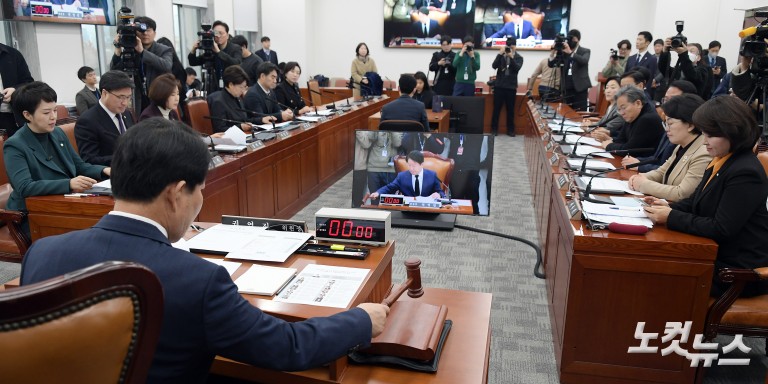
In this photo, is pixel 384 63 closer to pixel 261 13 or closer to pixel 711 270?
pixel 261 13

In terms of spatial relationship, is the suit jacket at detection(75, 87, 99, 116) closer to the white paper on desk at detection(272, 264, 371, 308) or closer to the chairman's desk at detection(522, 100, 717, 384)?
the white paper on desk at detection(272, 264, 371, 308)

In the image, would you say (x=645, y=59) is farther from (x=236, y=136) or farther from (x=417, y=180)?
(x=236, y=136)

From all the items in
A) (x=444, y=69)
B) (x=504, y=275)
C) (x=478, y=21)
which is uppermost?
(x=478, y=21)

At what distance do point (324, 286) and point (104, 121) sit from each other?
2229 millimetres

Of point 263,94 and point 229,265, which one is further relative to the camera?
point 263,94

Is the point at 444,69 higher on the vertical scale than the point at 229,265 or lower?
higher

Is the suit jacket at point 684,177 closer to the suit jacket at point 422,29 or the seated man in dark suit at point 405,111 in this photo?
the seated man in dark suit at point 405,111

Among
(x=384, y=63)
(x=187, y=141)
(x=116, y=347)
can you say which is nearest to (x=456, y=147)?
(x=187, y=141)

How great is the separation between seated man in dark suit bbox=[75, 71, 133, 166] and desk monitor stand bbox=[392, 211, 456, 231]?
6.86ft

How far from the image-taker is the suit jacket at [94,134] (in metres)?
3.09

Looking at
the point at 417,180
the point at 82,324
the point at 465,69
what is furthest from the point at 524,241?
the point at 465,69

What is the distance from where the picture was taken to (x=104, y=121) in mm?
3121

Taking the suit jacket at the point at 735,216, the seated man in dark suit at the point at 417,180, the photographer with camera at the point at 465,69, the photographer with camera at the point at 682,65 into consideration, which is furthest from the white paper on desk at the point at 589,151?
the photographer with camera at the point at 465,69

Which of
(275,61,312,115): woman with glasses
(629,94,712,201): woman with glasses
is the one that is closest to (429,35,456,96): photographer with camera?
(275,61,312,115): woman with glasses
